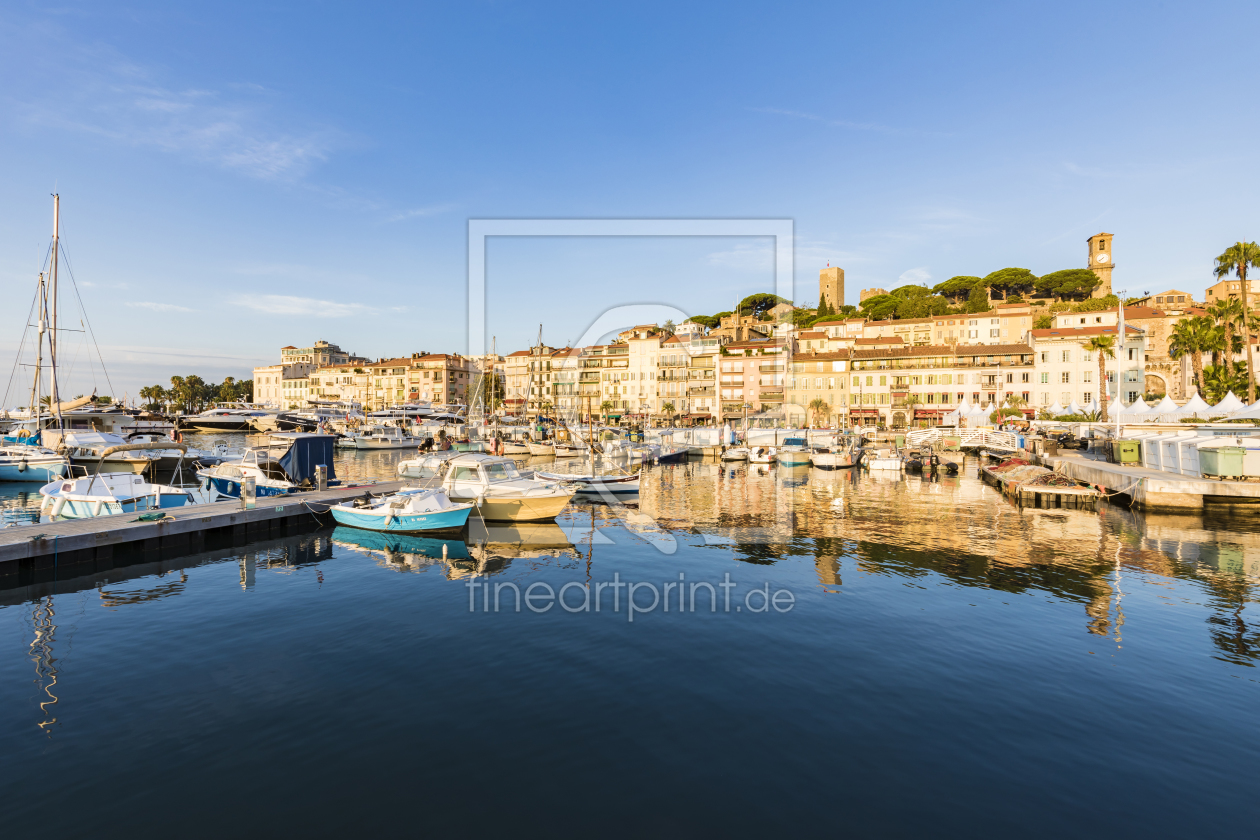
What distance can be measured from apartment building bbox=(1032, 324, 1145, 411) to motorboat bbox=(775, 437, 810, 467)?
52.6m

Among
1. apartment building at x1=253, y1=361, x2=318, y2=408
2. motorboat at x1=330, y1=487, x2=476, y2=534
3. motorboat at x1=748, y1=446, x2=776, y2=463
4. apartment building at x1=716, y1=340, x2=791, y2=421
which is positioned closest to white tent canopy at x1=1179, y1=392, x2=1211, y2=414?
motorboat at x1=748, y1=446, x2=776, y2=463

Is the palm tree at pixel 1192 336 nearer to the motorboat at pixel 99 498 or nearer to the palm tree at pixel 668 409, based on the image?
the palm tree at pixel 668 409

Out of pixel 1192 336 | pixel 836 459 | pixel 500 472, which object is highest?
pixel 1192 336

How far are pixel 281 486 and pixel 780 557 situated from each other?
26.8m

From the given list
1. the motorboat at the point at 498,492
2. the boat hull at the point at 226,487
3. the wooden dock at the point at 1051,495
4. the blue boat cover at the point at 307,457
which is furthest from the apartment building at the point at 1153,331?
the boat hull at the point at 226,487

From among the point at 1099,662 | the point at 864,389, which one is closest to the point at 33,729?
the point at 1099,662

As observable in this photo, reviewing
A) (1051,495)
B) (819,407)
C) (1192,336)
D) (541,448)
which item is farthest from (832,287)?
(1051,495)

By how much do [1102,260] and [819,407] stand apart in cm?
8958

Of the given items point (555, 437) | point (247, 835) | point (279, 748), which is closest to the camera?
point (247, 835)

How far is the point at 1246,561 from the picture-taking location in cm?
2347

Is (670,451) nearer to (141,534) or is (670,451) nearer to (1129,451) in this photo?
(1129,451)

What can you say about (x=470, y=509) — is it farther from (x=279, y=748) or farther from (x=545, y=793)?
(x=545, y=793)

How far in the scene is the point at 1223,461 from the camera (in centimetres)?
3425

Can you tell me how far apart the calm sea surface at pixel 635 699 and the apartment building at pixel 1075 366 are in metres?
89.3
